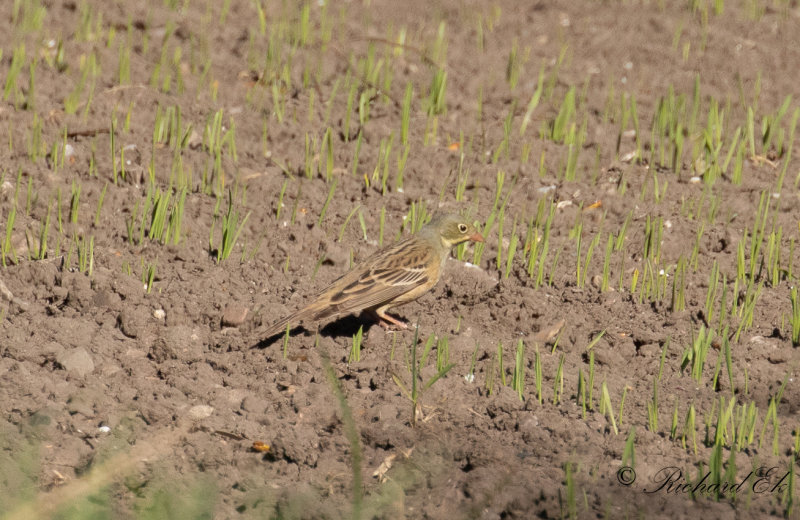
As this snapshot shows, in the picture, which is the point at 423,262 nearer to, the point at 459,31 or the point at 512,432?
the point at 512,432

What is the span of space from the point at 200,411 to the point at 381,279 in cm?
153

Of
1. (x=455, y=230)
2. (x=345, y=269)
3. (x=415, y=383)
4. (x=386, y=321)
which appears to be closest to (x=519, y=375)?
(x=415, y=383)

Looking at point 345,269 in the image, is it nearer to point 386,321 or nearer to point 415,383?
point 386,321

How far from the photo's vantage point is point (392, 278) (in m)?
6.35

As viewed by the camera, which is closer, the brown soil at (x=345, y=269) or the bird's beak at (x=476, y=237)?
the brown soil at (x=345, y=269)

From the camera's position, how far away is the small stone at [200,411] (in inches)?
207

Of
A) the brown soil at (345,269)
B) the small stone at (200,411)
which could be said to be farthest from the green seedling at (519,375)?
the small stone at (200,411)

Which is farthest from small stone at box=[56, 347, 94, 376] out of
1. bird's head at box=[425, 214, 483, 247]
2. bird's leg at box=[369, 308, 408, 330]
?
bird's head at box=[425, 214, 483, 247]

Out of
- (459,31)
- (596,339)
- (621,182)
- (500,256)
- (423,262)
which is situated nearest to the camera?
(596,339)

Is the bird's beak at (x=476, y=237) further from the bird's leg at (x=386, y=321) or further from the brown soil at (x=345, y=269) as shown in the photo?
the bird's leg at (x=386, y=321)

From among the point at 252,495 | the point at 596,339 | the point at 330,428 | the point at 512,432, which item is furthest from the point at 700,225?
the point at 252,495

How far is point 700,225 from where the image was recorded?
7.34m

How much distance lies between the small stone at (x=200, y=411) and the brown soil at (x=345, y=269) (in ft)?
0.07

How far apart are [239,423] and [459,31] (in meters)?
6.53
